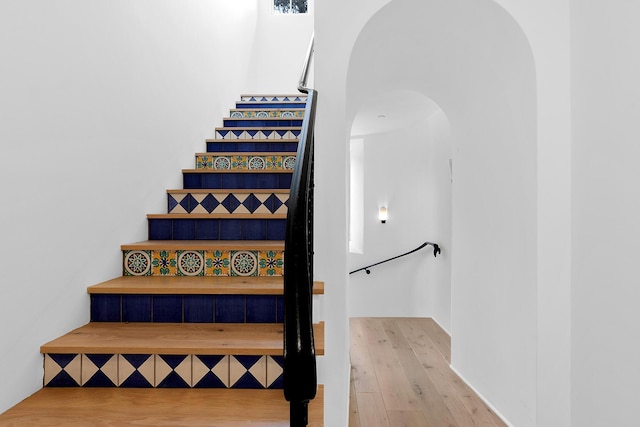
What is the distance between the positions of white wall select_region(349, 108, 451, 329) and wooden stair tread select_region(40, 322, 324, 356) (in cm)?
370

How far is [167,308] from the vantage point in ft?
4.96

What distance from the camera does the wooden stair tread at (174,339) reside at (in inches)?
49.1

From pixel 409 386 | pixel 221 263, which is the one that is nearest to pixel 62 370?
pixel 221 263

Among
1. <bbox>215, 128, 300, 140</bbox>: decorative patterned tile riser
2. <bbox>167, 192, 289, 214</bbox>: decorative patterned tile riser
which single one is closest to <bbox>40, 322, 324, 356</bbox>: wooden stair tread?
<bbox>167, 192, 289, 214</bbox>: decorative patterned tile riser

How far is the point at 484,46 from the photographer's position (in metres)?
2.13

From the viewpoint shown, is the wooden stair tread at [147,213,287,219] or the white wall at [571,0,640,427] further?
the wooden stair tread at [147,213,287,219]

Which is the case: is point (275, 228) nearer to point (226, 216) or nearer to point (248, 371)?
point (226, 216)

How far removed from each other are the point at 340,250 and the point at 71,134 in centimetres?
128

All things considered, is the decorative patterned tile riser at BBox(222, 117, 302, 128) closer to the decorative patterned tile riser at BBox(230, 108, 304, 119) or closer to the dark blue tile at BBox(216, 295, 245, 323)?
the decorative patterned tile riser at BBox(230, 108, 304, 119)

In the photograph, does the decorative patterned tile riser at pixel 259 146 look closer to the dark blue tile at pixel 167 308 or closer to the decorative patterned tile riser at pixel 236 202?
the decorative patterned tile riser at pixel 236 202

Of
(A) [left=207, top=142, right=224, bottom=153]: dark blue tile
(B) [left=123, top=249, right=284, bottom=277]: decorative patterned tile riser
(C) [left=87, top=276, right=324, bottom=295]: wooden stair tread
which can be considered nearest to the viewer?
(C) [left=87, top=276, right=324, bottom=295]: wooden stair tread

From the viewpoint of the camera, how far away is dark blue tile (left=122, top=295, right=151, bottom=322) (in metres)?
1.51

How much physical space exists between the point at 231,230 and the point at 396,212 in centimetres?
373

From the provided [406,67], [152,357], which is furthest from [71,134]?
[406,67]
